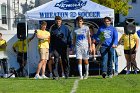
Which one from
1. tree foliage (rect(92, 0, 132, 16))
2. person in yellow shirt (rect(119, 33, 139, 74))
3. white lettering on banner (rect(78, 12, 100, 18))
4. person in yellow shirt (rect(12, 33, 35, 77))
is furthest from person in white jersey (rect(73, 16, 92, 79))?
tree foliage (rect(92, 0, 132, 16))

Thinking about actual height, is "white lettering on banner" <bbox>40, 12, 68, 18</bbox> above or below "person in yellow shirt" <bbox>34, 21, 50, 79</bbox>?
above

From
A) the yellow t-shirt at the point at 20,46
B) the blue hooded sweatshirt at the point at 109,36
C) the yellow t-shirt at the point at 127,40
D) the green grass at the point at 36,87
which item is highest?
the blue hooded sweatshirt at the point at 109,36

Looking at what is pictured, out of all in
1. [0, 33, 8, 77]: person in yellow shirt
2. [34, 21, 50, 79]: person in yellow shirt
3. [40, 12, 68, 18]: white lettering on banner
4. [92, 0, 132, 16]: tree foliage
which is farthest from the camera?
[92, 0, 132, 16]: tree foliage

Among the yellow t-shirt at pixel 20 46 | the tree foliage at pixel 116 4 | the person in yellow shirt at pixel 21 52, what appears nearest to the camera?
the person in yellow shirt at pixel 21 52

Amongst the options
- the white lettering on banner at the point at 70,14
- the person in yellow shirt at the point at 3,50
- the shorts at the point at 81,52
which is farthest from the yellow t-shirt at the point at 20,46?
the shorts at the point at 81,52

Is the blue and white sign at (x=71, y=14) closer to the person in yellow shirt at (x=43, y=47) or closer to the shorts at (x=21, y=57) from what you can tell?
the shorts at (x=21, y=57)

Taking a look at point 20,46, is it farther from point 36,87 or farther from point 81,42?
point 36,87

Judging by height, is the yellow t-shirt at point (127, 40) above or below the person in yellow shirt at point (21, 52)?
above

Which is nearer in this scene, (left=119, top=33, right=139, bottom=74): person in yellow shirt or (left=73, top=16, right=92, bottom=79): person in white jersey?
(left=73, top=16, right=92, bottom=79): person in white jersey

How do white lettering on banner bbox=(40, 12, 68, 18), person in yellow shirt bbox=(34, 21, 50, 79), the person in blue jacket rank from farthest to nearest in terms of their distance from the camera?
white lettering on banner bbox=(40, 12, 68, 18), person in yellow shirt bbox=(34, 21, 50, 79), the person in blue jacket

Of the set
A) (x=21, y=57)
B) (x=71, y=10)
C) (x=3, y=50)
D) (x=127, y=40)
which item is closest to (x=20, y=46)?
(x=21, y=57)

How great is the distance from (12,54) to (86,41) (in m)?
5.99

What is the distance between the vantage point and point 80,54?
1527cm

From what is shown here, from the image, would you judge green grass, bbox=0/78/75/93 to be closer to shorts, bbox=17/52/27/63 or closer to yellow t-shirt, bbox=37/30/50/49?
yellow t-shirt, bbox=37/30/50/49
